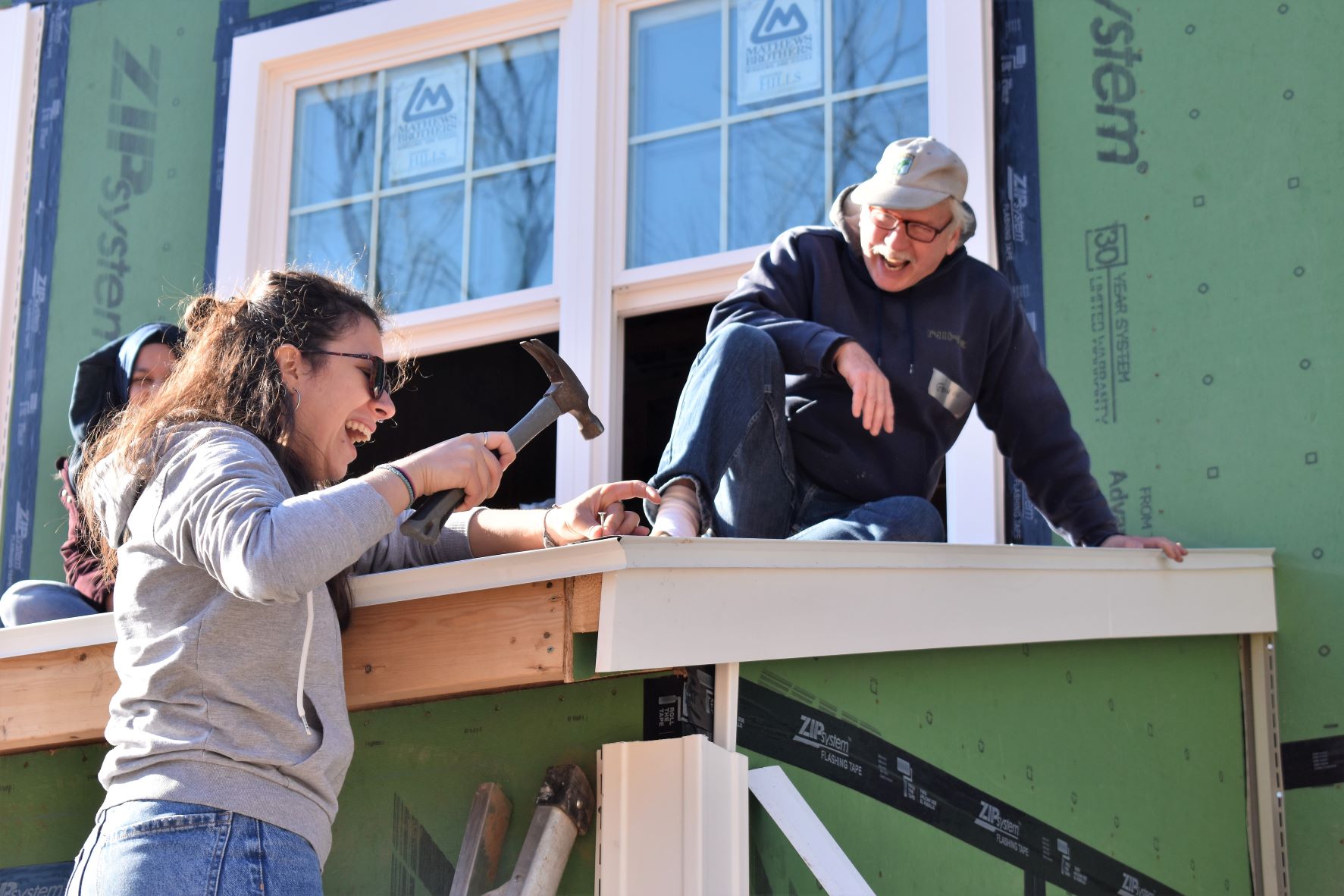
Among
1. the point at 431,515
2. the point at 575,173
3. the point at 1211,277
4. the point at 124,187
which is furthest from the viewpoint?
the point at 124,187

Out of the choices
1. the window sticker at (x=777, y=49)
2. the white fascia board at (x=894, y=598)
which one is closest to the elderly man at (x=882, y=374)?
the white fascia board at (x=894, y=598)

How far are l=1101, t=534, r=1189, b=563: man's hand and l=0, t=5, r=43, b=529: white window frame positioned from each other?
3.70m

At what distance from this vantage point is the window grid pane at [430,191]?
15.8 feet

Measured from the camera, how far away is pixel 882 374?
305 centimetres

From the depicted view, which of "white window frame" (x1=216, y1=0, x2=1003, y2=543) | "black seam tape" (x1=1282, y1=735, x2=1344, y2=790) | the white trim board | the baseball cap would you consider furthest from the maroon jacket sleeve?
"black seam tape" (x1=1282, y1=735, x2=1344, y2=790)

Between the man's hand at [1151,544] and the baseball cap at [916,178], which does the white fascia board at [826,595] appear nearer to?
the man's hand at [1151,544]

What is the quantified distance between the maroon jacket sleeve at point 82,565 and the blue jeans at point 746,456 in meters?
1.38

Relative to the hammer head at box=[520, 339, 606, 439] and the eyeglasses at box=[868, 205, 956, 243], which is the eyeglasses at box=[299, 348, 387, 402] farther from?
the eyeglasses at box=[868, 205, 956, 243]

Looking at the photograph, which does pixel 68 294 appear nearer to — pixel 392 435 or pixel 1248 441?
pixel 392 435

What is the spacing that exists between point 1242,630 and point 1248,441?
52 cm

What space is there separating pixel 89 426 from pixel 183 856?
204 centimetres

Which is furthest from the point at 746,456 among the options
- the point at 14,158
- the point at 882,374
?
the point at 14,158

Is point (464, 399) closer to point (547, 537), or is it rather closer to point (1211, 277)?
point (1211, 277)

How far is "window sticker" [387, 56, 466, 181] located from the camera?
496 centimetres
